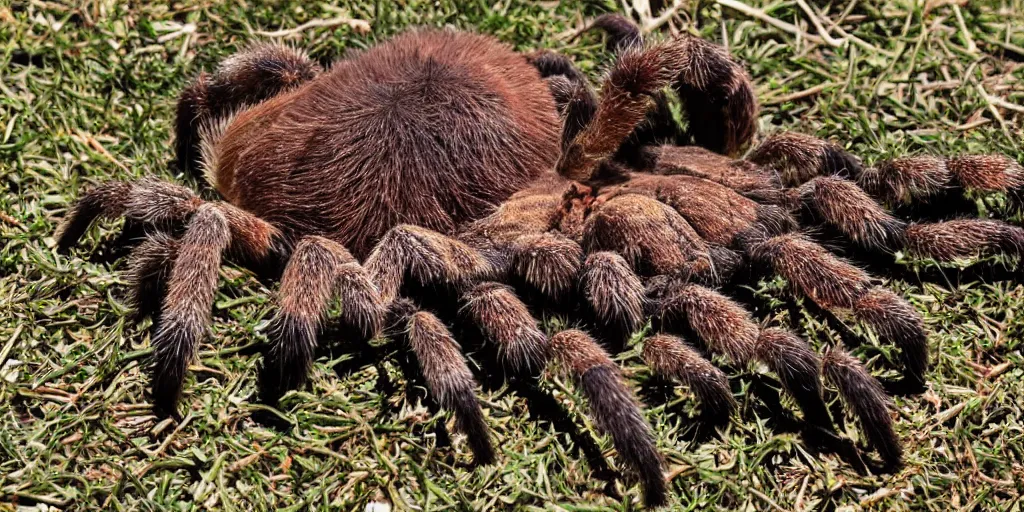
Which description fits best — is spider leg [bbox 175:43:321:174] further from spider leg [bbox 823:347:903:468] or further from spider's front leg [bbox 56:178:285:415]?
spider leg [bbox 823:347:903:468]

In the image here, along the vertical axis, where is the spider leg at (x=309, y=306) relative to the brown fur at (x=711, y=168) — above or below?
below

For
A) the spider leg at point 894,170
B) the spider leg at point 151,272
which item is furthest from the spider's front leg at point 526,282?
the spider leg at point 894,170

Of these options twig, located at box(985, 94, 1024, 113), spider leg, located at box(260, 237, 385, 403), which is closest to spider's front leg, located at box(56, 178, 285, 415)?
spider leg, located at box(260, 237, 385, 403)

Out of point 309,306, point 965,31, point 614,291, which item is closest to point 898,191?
point 614,291

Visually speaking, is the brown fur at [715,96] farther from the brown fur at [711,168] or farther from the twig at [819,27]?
the twig at [819,27]

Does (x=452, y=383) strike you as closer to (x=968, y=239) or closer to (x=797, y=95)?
(x=968, y=239)

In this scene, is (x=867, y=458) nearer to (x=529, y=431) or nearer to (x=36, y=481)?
(x=529, y=431)

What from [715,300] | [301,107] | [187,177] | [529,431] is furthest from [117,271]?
[715,300]
